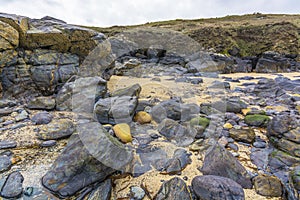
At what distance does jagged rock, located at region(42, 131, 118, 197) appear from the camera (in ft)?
5.13

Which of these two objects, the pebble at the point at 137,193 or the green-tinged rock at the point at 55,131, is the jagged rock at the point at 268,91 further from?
the green-tinged rock at the point at 55,131

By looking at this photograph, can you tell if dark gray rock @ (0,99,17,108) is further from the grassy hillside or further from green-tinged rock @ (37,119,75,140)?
the grassy hillside

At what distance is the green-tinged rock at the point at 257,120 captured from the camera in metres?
2.94

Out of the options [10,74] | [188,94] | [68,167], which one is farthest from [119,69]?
[68,167]

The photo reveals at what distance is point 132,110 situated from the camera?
3.03 m

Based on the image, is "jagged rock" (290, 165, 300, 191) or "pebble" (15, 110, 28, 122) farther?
"pebble" (15, 110, 28, 122)

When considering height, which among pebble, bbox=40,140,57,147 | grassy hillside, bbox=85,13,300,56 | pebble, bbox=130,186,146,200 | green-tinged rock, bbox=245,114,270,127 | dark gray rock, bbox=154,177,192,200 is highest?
grassy hillside, bbox=85,13,300,56

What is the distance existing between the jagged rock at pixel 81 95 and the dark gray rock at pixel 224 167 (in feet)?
7.03

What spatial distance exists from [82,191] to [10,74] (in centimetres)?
331

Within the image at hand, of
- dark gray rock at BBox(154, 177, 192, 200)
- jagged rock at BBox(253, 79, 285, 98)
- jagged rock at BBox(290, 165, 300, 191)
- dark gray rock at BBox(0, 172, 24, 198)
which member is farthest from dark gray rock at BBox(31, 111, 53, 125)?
jagged rock at BBox(253, 79, 285, 98)

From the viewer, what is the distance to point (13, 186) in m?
1.58

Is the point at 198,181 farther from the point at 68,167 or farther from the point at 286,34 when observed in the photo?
the point at 286,34

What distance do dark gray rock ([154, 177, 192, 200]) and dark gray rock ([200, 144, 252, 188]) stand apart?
0.42m

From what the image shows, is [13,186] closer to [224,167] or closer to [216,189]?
[216,189]
